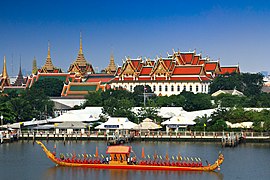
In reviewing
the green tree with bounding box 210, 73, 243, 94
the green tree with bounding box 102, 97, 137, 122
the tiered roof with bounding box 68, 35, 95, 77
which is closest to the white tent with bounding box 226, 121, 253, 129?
the green tree with bounding box 102, 97, 137, 122

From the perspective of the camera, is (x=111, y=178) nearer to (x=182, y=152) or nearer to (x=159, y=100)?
(x=182, y=152)

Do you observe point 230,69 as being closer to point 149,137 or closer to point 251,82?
point 251,82

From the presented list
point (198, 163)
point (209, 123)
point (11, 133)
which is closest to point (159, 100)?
point (209, 123)

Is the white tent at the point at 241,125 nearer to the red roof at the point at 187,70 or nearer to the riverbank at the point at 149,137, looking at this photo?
the riverbank at the point at 149,137

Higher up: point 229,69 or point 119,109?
point 229,69

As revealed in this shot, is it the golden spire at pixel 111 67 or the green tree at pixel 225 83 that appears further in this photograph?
the golden spire at pixel 111 67

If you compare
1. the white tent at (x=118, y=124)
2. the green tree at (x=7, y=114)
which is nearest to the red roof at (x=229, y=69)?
the green tree at (x=7, y=114)

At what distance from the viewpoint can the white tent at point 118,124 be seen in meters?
54.5

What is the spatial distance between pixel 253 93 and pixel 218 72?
8323mm

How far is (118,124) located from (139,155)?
994 centimetres

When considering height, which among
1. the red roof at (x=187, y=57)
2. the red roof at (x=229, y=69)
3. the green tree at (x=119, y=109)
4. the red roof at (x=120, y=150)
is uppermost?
the red roof at (x=187, y=57)

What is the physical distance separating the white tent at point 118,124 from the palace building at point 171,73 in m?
29.2

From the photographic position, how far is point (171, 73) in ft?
282

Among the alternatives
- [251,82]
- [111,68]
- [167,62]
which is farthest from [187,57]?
[111,68]
